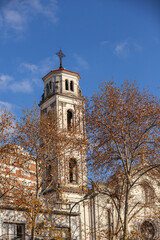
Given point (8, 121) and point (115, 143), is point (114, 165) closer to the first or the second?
point (115, 143)

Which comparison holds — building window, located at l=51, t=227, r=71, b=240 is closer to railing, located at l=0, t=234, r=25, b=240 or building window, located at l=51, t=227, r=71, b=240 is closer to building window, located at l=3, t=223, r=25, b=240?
building window, located at l=3, t=223, r=25, b=240

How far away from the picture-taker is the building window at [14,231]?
26703 mm

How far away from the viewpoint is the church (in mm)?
27219

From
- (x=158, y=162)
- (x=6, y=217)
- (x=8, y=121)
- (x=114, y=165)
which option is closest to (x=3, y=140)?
(x=8, y=121)

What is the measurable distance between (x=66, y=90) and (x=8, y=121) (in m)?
19.1

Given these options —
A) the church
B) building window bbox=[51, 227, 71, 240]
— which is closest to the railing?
the church

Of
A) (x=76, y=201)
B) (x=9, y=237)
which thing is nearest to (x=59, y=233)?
(x=9, y=237)

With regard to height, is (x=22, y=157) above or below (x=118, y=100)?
below

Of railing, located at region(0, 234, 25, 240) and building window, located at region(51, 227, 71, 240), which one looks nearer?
building window, located at region(51, 227, 71, 240)

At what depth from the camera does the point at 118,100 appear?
84.0 ft

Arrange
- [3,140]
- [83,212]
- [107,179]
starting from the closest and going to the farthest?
[3,140]
[107,179]
[83,212]

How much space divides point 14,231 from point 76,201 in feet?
38.9

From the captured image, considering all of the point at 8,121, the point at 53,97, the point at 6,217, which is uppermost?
the point at 53,97

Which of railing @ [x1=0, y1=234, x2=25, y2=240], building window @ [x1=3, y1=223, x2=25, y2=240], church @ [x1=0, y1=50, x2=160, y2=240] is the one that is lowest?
railing @ [x1=0, y1=234, x2=25, y2=240]
